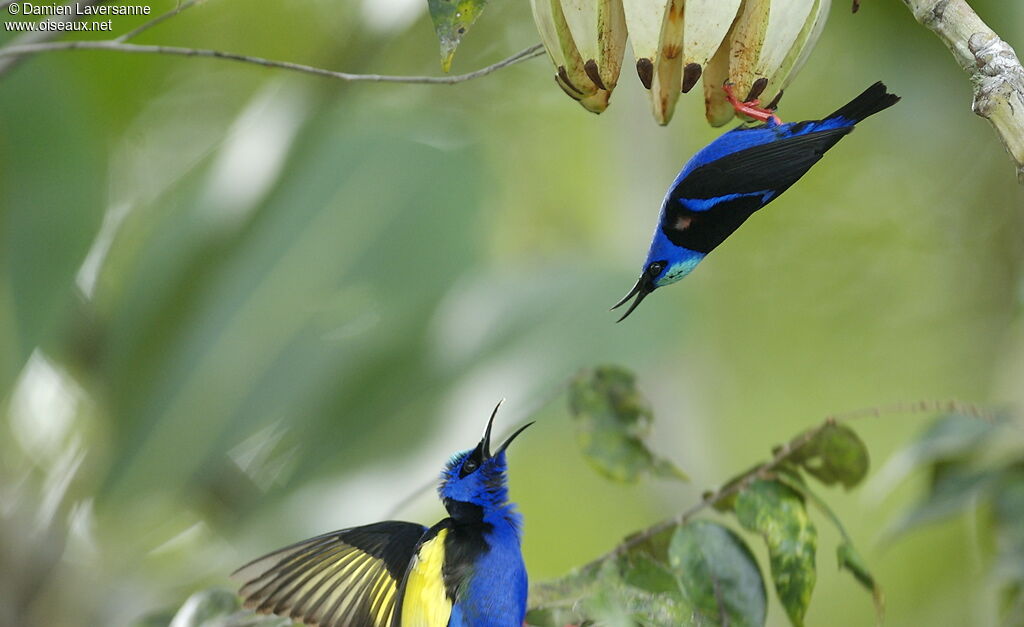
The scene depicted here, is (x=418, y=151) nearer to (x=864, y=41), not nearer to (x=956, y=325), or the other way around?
(x=864, y=41)

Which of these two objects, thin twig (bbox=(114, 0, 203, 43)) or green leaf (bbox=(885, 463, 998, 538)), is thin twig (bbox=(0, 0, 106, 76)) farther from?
green leaf (bbox=(885, 463, 998, 538))

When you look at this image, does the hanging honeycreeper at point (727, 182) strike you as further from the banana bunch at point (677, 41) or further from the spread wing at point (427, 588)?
the spread wing at point (427, 588)

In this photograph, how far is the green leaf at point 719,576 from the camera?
0.89m

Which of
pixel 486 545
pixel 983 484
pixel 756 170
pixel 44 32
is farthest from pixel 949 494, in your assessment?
pixel 44 32

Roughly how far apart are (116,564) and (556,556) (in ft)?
4.48

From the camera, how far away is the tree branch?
1.79 ft

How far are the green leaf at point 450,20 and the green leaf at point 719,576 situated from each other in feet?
1.55

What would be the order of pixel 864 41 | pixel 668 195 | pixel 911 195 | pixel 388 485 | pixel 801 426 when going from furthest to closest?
pixel 801 426
pixel 911 195
pixel 864 41
pixel 388 485
pixel 668 195

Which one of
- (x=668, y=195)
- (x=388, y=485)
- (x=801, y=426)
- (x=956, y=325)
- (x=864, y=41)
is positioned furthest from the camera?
(x=801, y=426)

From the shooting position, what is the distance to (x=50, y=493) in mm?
1890

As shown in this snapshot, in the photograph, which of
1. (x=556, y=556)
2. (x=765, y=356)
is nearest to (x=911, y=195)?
(x=765, y=356)

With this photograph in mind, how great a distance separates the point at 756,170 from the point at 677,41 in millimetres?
82

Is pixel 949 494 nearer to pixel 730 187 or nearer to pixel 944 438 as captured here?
pixel 944 438

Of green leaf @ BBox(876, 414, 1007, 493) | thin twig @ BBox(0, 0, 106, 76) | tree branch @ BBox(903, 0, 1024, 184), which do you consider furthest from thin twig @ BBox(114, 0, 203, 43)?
green leaf @ BBox(876, 414, 1007, 493)
